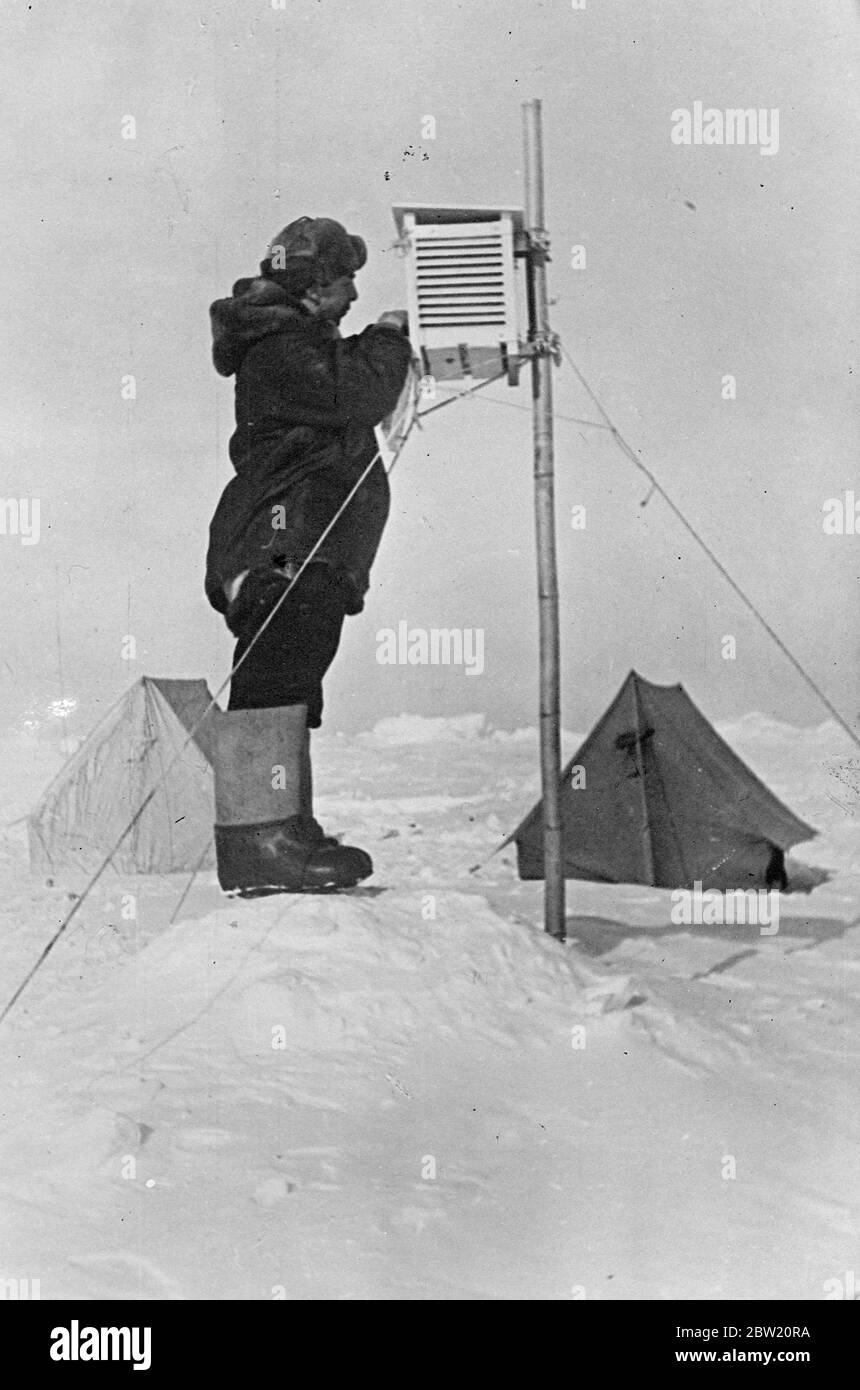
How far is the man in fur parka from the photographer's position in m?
4.42

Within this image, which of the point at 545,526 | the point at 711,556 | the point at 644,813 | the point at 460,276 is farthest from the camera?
the point at 644,813

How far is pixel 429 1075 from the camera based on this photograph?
3.68 meters

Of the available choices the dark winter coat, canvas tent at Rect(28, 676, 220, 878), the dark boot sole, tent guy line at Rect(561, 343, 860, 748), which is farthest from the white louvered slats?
the dark boot sole

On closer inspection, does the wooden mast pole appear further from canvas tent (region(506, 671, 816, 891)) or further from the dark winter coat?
canvas tent (region(506, 671, 816, 891))

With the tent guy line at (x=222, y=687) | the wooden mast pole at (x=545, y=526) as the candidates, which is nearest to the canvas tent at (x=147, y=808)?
the tent guy line at (x=222, y=687)

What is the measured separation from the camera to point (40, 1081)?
3611mm

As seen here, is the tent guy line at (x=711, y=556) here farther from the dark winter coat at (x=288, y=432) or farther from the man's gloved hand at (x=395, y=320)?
the dark winter coat at (x=288, y=432)

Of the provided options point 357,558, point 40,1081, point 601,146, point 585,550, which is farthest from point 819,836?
point 40,1081

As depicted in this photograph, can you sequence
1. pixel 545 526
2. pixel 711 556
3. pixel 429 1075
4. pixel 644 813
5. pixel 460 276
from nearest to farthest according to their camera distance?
pixel 429 1075
pixel 460 276
pixel 545 526
pixel 711 556
pixel 644 813

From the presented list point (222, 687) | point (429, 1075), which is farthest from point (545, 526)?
point (429, 1075)

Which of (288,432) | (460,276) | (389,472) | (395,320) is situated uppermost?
(460,276)

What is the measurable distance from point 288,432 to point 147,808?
1338 millimetres

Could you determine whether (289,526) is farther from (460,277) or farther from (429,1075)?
Answer: (429,1075)
